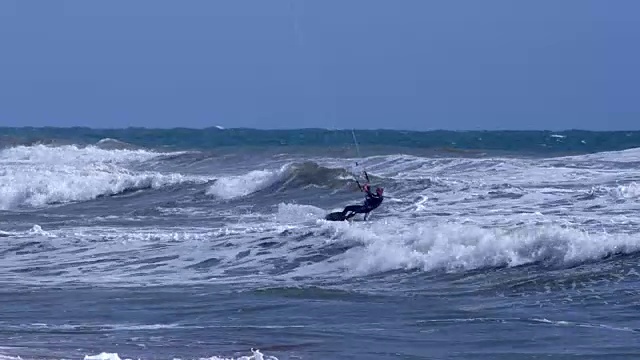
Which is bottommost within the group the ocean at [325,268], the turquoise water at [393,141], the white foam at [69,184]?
the ocean at [325,268]

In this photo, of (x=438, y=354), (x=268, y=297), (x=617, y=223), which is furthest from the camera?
(x=617, y=223)

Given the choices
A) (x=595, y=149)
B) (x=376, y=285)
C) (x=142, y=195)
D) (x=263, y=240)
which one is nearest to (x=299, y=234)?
(x=263, y=240)

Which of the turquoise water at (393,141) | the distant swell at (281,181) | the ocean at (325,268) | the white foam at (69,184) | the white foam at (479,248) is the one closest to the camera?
the ocean at (325,268)

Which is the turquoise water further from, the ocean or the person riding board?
the person riding board

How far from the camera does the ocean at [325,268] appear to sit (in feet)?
34.2

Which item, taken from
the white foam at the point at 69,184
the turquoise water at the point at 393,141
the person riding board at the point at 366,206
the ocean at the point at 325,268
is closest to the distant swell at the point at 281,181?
the ocean at the point at 325,268

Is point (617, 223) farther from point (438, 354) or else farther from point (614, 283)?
point (438, 354)

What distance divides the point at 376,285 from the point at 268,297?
155 cm

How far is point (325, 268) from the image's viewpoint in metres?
15.8

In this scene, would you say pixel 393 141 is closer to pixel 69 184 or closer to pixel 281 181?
pixel 69 184

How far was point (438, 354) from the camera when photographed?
32.3 ft

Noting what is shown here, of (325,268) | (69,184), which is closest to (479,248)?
(325,268)

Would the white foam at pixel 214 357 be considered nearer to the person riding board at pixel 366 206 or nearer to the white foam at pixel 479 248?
the white foam at pixel 479 248

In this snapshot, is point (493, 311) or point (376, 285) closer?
point (493, 311)
